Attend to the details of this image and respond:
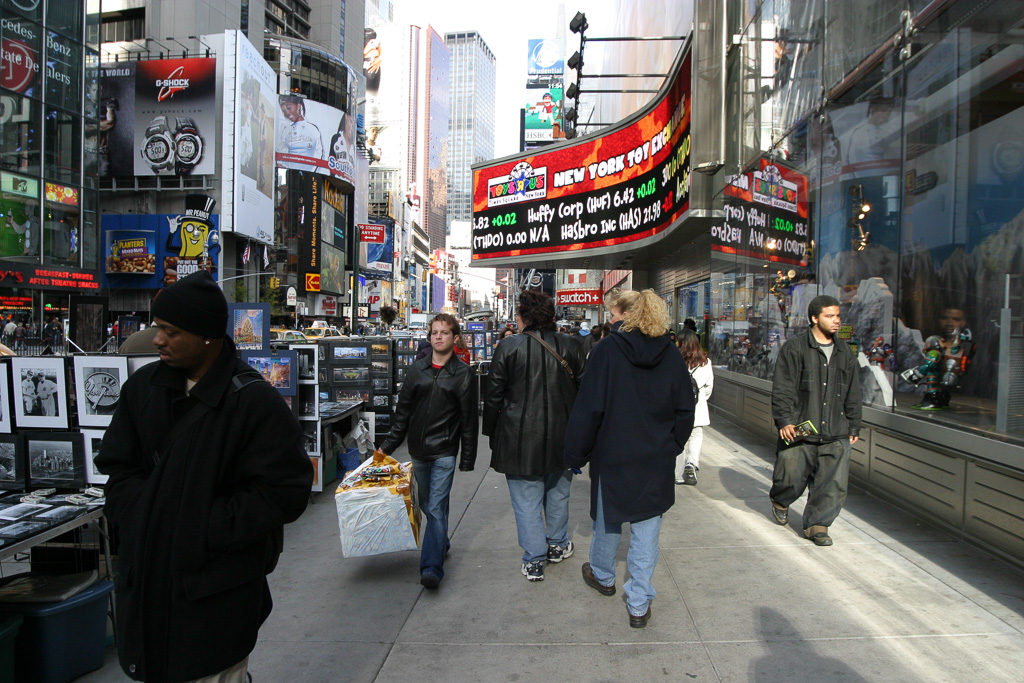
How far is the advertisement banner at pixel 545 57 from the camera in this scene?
2518 inches

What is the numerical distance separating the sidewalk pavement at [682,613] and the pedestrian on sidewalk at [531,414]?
54 cm

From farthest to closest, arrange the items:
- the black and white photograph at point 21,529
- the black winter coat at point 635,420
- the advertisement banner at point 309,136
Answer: the advertisement banner at point 309,136, the black winter coat at point 635,420, the black and white photograph at point 21,529

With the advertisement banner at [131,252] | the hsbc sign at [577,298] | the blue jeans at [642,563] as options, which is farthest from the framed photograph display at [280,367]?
the advertisement banner at [131,252]

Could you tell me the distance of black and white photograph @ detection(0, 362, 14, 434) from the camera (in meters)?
4.50

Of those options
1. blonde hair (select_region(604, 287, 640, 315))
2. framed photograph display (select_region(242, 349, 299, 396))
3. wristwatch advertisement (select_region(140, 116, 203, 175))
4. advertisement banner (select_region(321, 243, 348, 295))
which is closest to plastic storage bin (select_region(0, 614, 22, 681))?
blonde hair (select_region(604, 287, 640, 315))

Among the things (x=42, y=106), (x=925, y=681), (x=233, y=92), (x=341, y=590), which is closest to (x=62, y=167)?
(x=42, y=106)

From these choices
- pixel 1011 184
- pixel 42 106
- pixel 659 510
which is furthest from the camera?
pixel 42 106

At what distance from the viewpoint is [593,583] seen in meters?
4.34

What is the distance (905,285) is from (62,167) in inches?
1574

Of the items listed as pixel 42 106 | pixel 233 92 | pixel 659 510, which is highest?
pixel 233 92

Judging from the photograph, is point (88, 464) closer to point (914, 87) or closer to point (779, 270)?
point (914, 87)

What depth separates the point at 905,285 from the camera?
22.9 feet

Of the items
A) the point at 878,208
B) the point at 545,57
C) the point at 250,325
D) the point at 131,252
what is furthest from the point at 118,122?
the point at 878,208

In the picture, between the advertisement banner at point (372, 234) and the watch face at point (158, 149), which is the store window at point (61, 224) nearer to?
the watch face at point (158, 149)
